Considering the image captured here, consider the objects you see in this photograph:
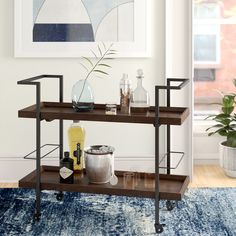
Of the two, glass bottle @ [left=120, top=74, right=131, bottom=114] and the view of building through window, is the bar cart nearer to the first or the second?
glass bottle @ [left=120, top=74, right=131, bottom=114]

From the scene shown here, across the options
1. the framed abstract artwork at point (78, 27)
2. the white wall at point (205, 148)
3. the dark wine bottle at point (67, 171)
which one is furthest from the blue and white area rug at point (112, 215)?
the framed abstract artwork at point (78, 27)

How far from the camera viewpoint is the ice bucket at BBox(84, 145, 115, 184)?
12.0 ft

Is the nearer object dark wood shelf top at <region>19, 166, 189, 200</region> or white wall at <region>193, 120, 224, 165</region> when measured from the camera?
dark wood shelf top at <region>19, 166, 189, 200</region>

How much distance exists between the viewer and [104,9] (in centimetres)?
446

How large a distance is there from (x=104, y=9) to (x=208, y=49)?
1115 mm

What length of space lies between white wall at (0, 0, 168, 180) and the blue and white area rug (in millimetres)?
429

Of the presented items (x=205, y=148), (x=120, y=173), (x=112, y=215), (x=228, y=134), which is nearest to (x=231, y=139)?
(x=228, y=134)

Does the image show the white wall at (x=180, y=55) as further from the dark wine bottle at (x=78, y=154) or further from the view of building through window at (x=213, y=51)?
the dark wine bottle at (x=78, y=154)

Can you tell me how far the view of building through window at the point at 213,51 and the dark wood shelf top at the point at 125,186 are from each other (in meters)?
1.60

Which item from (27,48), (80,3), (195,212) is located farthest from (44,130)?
(195,212)

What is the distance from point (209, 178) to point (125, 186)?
4.14 feet

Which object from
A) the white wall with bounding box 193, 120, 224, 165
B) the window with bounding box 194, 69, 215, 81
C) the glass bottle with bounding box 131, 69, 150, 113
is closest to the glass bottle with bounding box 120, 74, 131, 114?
the glass bottle with bounding box 131, 69, 150, 113

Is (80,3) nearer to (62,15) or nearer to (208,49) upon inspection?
(62,15)

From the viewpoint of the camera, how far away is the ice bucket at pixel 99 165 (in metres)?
3.66
